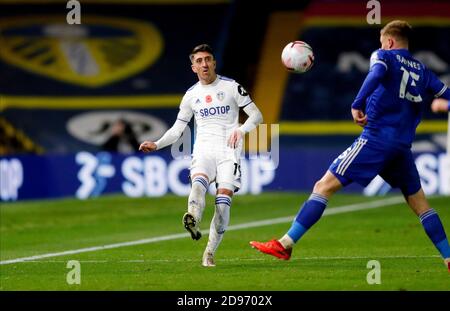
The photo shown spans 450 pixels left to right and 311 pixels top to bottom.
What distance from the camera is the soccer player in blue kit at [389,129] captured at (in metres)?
11.1

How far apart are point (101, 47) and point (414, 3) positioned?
8.91 meters

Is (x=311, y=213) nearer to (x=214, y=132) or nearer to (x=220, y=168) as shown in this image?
(x=220, y=168)

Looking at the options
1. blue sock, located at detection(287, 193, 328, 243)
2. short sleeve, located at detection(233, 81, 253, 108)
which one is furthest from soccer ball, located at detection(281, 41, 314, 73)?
blue sock, located at detection(287, 193, 328, 243)

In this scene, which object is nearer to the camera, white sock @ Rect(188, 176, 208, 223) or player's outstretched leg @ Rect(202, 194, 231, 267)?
white sock @ Rect(188, 176, 208, 223)

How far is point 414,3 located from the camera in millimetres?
→ 33469

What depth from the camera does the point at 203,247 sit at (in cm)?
1502

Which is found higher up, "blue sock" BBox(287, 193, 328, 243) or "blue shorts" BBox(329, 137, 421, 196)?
"blue shorts" BBox(329, 137, 421, 196)

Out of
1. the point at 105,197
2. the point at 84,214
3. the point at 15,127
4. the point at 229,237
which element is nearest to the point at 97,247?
the point at 229,237

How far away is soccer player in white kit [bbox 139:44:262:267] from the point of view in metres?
12.1

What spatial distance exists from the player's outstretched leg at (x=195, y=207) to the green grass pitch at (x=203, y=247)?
0.43m

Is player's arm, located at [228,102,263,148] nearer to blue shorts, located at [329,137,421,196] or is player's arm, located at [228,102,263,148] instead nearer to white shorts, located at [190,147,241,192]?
white shorts, located at [190,147,241,192]

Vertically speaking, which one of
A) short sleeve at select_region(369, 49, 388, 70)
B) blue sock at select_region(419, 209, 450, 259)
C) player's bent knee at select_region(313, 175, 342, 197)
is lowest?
blue sock at select_region(419, 209, 450, 259)

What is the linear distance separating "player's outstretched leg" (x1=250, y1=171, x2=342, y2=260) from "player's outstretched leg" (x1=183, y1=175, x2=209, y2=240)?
0.64 meters

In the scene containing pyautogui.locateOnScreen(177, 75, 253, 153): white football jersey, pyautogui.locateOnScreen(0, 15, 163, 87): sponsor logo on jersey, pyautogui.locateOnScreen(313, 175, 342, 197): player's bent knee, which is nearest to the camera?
pyautogui.locateOnScreen(313, 175, 342, 197): player's bent knee
